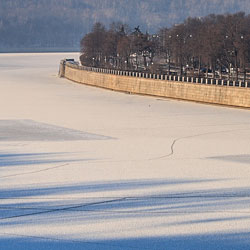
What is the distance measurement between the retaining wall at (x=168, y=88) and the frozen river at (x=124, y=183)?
7129 mm

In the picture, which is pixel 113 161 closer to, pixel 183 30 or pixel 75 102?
pixel 75 102

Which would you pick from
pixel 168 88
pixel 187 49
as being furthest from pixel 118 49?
pixel 168 88

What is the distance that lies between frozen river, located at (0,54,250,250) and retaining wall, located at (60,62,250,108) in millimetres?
7129

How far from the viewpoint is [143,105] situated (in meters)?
Answer: 38.0

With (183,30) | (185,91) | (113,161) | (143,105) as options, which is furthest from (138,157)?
(183,30)

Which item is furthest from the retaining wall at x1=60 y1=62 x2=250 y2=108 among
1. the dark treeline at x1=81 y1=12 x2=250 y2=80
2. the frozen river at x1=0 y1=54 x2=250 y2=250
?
the frozen river at x1=0 y1=54 x2=250 y2=250

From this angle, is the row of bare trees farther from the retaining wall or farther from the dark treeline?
the retaining wall

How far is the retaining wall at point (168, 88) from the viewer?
37438 mm

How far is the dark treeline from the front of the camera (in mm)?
52312

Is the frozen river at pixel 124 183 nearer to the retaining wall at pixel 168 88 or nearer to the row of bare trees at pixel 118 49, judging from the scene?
the retaining wall at pixel 168 88

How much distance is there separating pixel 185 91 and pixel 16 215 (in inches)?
1181

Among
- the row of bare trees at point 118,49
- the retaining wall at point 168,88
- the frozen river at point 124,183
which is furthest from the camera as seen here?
the row of bare trees at point 118,49

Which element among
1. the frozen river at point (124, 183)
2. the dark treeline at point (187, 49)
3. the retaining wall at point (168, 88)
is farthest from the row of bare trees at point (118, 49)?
the frozen river at point (124, 183)

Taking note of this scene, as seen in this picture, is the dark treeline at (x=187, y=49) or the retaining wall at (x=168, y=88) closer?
the retaining wall at (x=168, y=88)
